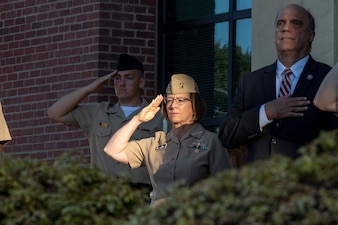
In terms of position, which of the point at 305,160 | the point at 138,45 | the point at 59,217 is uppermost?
the point at 138,45

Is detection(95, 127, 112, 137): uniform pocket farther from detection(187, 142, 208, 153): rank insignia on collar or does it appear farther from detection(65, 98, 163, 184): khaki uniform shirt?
detection(187, 142, 208, 153): rank insignia on collar

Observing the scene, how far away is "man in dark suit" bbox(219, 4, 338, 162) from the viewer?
6552mm

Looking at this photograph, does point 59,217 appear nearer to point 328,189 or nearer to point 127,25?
point 328,189

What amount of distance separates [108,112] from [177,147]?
1.34m

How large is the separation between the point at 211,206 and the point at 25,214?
0.84 m

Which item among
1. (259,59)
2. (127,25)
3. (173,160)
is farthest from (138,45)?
(173,160)

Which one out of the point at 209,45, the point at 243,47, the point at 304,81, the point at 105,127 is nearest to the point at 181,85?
the point at 304,81

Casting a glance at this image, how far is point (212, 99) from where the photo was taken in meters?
9.80

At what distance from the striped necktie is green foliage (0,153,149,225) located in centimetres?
257

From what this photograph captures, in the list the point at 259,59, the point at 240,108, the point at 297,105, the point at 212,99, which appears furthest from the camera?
the point at 212,99

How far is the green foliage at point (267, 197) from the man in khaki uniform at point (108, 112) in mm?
4439

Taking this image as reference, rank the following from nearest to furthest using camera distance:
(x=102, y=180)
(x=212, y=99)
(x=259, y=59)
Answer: (x=102, y=180)
(x=259, y=59)
(x=212, y=99)

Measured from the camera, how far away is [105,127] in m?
8.22

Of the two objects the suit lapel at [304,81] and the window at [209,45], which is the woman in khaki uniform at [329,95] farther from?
the window at [209,45]
